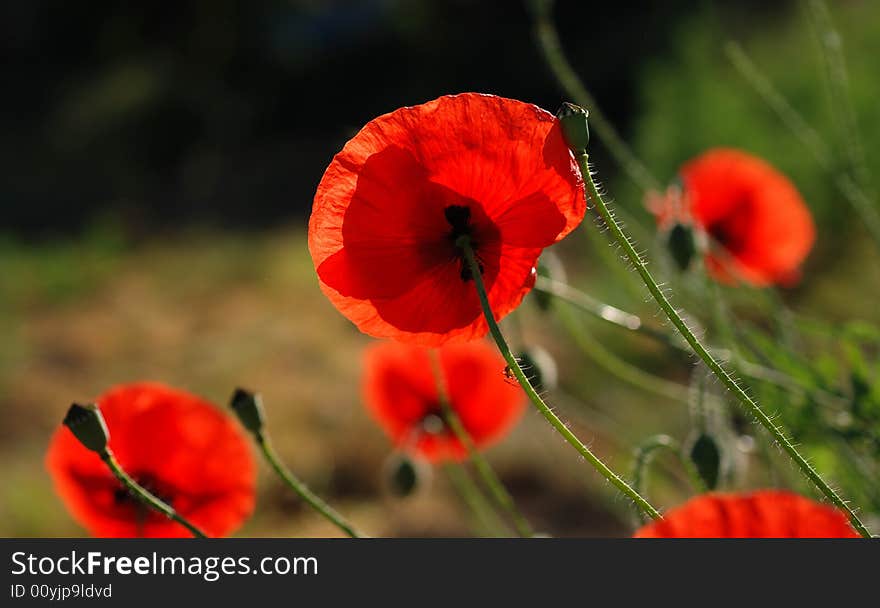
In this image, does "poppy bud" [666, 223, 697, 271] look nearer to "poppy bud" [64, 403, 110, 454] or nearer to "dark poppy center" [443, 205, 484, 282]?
"dark poppy center" [443, 205, 484, 282]

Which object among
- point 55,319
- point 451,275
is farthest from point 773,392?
point 55,319

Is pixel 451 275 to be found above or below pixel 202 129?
below

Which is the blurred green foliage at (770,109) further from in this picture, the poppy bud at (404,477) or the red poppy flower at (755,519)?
the red poppy flower at (755,519)

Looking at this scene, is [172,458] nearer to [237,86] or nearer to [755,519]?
[755,519]

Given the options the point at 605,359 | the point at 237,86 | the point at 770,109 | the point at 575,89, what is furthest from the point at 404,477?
the point at 237,86

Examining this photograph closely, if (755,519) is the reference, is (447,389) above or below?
above

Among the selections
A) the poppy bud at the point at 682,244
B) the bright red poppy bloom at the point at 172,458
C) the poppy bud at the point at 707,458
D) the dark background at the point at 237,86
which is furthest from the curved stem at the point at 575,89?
the dark background at the point at 237,86
